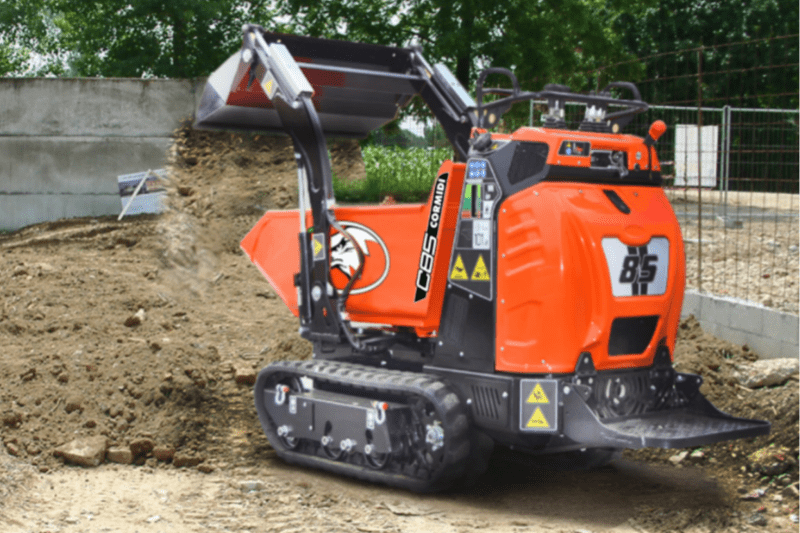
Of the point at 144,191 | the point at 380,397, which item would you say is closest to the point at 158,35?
the point at 144,191

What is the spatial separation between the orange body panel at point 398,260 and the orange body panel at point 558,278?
0.47m

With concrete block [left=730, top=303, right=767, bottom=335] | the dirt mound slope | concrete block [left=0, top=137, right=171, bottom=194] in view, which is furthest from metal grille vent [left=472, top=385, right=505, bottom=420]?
concrete block [left=0, top=137, right=171, bottom=194]

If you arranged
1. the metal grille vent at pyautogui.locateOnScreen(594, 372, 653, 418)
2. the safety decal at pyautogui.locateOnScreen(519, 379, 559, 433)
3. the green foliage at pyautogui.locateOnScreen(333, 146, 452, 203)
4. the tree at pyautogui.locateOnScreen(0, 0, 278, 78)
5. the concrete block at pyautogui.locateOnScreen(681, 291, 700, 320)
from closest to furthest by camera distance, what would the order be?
1. the safety decal at pyautogui.locateOnScreen(519, 379, 559, 433)
2. the metal grille vent at pyautogui.locateOnScreen(594, 372, 653, 418)
3. the concrete block at pyautogui.locateOnScreen(681, 291, 700, 320)
4. the green foliage at pyautogui.locateOnScreen(333, 146, 452, 203)
5. the tree at pyautogui.locateOnScreen(0, 0, 278, 78)

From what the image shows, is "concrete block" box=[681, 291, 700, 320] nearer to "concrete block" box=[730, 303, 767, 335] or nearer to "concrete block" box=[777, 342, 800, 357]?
"concrete block" box=[730, 303, 767, 335]

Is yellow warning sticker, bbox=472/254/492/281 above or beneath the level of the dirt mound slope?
above

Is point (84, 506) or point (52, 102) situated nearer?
point (84, 506)

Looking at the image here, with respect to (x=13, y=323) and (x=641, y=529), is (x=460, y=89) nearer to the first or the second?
(x=641, y=529)

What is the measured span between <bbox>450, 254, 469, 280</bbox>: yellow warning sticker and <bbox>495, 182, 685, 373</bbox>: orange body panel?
246 mm

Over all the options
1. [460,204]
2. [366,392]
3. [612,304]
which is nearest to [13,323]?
[366,392]

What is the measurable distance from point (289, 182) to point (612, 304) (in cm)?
805

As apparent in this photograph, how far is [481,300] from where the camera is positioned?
16.7ft

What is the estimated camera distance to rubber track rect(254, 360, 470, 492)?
5070mm

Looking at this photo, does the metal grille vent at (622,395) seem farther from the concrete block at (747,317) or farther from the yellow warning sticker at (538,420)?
the concrete block at (747,317)

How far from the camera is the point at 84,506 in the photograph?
5.14 metres
